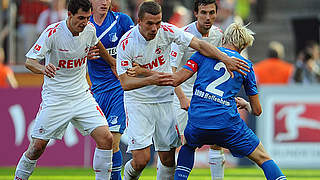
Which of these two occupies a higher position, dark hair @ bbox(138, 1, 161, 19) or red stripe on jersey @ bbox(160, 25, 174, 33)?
dark hair @ bbox(138, 1, 161, 19)

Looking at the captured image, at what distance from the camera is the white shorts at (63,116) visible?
28.2ft

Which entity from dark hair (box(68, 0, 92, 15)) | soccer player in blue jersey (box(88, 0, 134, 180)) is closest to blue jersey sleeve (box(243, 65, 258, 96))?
dark hair (box(68, 0, 92, 15))

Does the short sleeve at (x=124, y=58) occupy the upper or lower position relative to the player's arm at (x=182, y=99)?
upper

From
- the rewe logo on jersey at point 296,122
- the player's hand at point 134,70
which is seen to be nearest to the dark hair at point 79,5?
the player's hand at point 134,70

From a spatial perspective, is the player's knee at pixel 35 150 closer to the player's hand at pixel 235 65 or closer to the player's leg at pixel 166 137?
the player's leg at pixel 166 137

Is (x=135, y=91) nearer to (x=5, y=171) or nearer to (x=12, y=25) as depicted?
(x=5, y=171)

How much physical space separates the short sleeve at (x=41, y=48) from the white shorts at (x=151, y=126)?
119 cm

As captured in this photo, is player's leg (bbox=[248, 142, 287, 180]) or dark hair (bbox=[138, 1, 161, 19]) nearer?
player's leg (bbox=[248, 142, 287, 180])

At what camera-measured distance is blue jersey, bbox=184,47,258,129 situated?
7.62 m

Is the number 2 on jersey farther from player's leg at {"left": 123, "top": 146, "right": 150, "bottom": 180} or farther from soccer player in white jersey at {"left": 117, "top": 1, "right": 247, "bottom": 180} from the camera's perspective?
player's leg at {"left": 123, "top": 146, "right": 150, "bottom": 180}

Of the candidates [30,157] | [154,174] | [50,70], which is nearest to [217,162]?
[30,157]

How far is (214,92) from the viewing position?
7.63m

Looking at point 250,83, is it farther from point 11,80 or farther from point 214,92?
point 11,80

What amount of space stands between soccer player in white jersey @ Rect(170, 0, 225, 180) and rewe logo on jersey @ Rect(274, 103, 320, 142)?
5049mm
